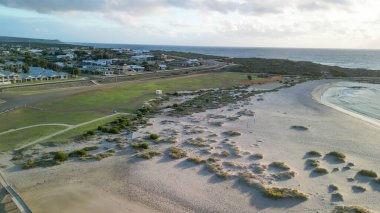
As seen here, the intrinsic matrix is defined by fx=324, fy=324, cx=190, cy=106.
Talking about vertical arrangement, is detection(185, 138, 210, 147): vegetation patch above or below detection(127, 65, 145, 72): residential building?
below

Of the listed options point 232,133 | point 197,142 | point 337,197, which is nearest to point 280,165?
point 337,197

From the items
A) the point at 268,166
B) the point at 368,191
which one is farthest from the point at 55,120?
the point at 368,191

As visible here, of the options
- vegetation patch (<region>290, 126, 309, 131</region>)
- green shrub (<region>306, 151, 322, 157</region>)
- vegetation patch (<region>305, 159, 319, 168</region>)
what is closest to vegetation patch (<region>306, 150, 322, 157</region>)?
green shrub (<region>306, 151, 322, 157</region>)

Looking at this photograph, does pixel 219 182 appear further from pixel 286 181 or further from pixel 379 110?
pixel 379 110

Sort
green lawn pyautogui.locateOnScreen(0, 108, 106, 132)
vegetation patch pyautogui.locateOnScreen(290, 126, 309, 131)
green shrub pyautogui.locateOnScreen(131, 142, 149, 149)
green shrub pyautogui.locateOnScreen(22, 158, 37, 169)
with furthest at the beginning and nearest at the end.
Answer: vegetation patch pyautogui.locateOnScreen(290, 126, 309, 131), green lawn pyautogui.locateOnScreen(0, 108, 106, 132), green shrub pyautogui.locateOnScreen(131, 142, 149, 149), green shrub pyautogui.locateOnScreen(22, 158, 37, 169)

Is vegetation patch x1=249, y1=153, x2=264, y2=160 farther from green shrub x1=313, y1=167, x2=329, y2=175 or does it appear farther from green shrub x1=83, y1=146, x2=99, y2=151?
green shrub x1=83, y1=146, x2=99, y2=151
